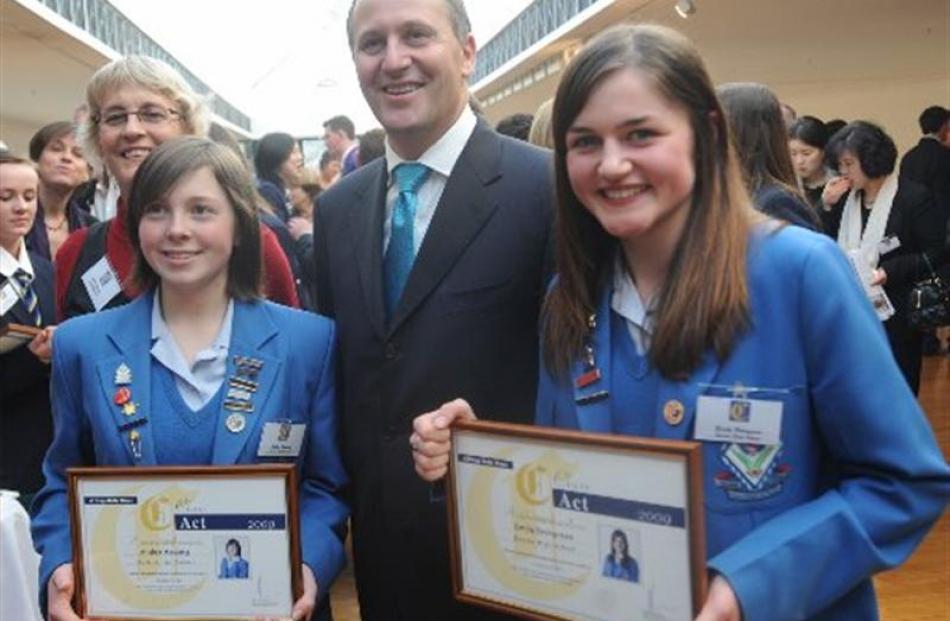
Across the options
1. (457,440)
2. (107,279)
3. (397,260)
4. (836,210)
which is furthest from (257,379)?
(836,210)

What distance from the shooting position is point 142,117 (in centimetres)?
251

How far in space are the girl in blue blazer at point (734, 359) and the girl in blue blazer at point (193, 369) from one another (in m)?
0.46

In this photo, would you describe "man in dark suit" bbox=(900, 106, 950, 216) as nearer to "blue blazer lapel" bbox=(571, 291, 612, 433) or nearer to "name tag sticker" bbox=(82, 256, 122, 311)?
"name tag sticker" bbox=(82, 256, 122, 311)

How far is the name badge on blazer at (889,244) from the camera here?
16.4 feet

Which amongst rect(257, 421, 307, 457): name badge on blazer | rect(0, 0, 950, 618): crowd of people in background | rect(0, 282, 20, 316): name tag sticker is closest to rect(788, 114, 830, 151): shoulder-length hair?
rect(0, 0, 950, 618): crowd of people in background

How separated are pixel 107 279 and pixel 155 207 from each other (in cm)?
53

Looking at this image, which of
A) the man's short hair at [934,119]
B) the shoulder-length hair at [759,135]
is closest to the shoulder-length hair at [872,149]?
the shoulder-length hair at [759,135]

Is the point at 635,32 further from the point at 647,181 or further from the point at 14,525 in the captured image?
the point at 14,525

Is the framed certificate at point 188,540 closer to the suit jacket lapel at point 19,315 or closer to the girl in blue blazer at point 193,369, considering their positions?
the girl in blue blazer at point 193,369

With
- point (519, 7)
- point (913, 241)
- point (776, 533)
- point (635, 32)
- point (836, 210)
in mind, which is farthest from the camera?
point (519, 7)

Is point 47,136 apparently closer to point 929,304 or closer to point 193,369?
point 193,369

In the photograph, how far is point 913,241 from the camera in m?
5.00

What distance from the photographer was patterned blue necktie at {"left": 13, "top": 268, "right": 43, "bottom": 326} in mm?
3238

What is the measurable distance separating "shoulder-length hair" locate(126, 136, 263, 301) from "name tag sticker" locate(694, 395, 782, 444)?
0.96 m
